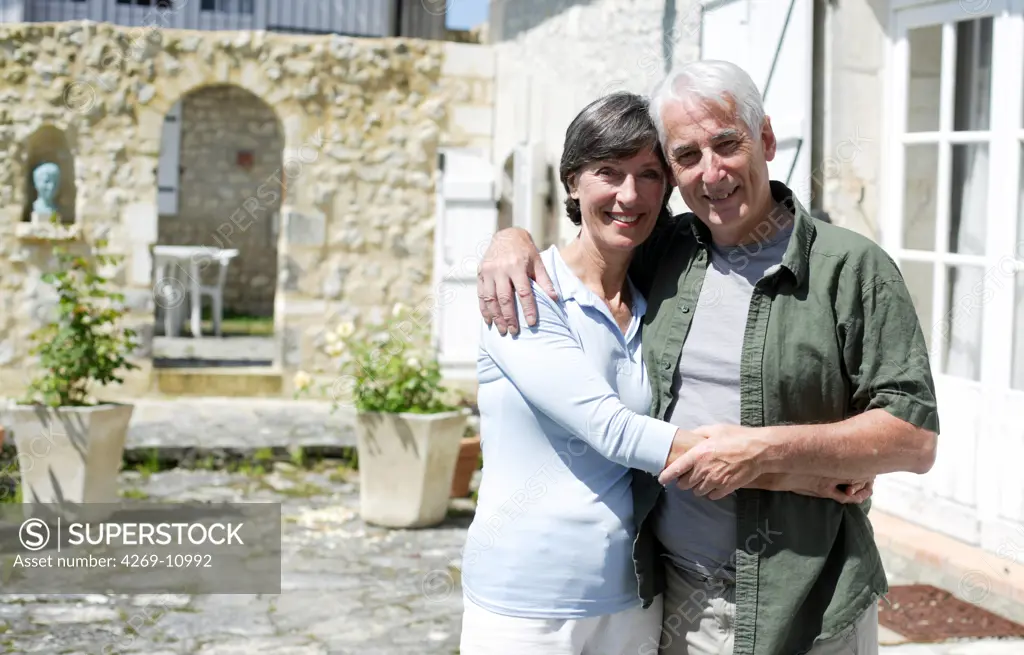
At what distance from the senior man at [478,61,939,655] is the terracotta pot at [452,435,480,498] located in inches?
161

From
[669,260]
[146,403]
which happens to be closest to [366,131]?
[146,403]

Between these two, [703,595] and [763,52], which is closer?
[703,595]

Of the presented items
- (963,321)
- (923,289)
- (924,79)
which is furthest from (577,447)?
(924,79)

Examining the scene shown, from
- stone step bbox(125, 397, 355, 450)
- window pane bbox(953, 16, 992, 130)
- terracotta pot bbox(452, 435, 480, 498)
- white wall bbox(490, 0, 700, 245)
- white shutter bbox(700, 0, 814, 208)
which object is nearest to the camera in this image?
window pane bbox(953, 16, 992, 130)

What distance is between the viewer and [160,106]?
28.3ft

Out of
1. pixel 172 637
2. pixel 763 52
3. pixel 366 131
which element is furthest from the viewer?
pixel 366 131

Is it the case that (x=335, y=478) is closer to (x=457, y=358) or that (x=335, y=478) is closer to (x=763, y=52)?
(x=457, y=358)

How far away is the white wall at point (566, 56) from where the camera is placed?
5.81 meters

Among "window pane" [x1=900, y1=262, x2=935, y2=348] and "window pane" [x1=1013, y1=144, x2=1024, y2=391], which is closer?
"window pane" [x1=1013, y1=144, x2=1024, y2=391]

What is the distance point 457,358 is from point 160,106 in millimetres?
2959

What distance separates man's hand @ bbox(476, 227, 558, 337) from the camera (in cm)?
187

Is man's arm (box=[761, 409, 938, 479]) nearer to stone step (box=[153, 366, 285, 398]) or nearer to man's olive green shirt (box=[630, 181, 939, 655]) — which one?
man's olive green shirt (box=[630, 181, 939, 655])

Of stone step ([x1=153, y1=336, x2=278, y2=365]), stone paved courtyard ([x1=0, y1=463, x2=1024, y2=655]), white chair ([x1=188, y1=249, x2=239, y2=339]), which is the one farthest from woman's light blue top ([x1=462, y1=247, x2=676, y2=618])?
white chair ([x1=188, y1=249, x2=239, y2=339])

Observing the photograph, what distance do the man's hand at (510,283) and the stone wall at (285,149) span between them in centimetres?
700
